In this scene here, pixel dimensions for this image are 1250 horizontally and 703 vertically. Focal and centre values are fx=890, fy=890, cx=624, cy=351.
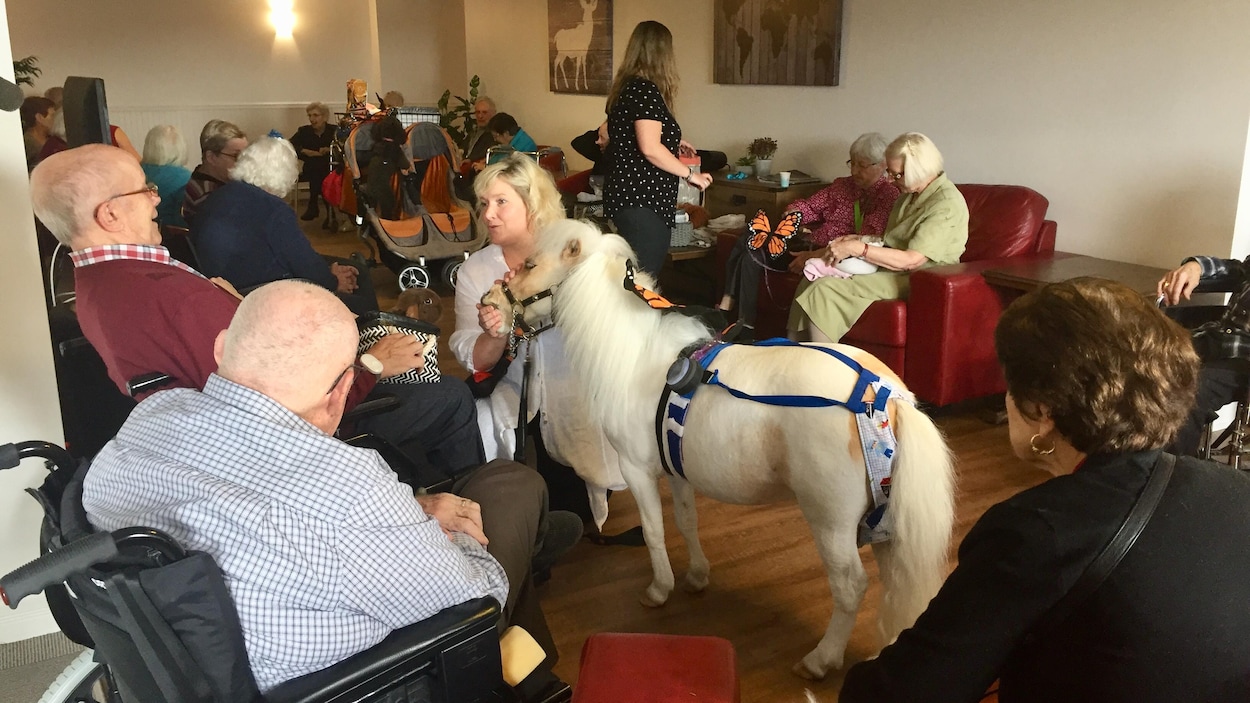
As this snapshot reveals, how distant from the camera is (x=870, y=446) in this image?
1.77m

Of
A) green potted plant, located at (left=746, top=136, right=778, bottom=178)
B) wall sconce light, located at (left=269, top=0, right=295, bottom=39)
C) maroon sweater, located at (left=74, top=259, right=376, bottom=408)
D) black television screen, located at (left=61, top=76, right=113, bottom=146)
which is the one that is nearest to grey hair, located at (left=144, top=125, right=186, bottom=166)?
black television screen, located at (left=61, top=76, right=113, bottom=146)

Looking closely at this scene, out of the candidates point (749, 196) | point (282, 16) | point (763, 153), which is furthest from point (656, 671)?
point (282, 16)

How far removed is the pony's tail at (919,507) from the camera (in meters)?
1.74

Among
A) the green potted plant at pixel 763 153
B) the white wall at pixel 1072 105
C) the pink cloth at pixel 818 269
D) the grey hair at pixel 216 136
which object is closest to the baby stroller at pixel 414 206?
the grey hair at pixel 216 136

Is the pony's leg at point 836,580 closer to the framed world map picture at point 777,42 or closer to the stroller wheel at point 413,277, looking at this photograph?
the framed world map picture at point 777,42

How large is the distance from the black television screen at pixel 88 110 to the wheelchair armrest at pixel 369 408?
1152 mm

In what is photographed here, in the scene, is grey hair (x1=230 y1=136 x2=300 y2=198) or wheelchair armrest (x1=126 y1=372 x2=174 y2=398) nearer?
wheelchair armrest (x1=126 y1=372 x2=174 y2=398)

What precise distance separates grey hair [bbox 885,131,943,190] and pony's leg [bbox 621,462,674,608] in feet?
7.03

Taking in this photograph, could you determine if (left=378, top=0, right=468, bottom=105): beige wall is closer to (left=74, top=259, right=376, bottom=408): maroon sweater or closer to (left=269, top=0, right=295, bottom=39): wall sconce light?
(left=269, top=0, right=295, bottom=39): wall sconce light

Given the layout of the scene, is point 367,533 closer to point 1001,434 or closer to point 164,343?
point 164,343

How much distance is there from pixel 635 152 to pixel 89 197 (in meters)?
2.05

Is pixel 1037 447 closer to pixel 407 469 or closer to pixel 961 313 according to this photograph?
pixel 407 469

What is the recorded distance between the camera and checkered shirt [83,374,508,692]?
1.16m

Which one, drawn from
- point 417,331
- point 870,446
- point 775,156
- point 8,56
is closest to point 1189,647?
point 870,446
